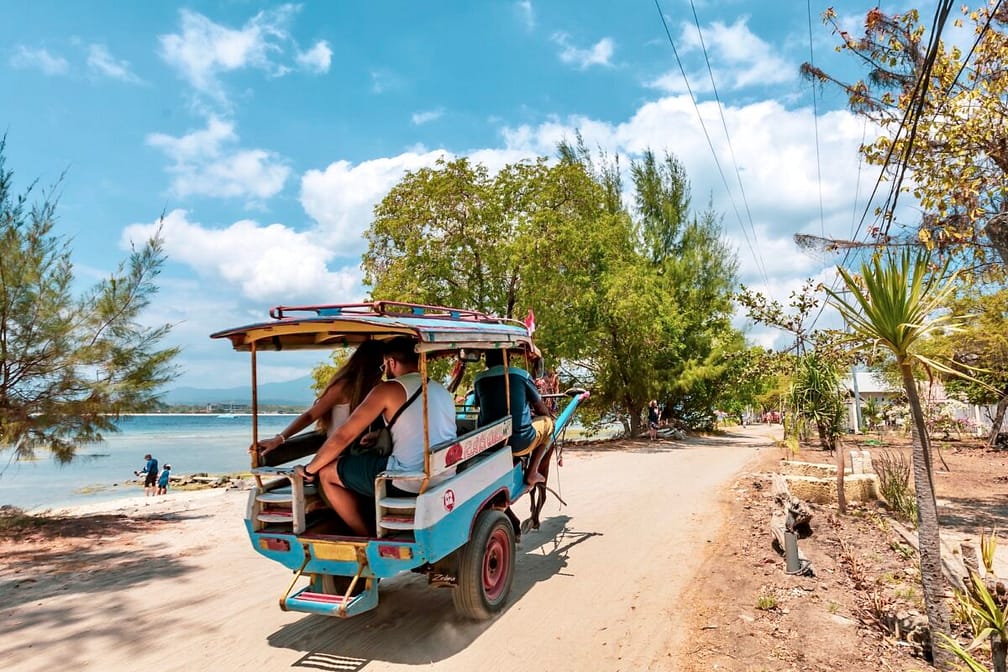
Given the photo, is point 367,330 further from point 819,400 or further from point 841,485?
point 819,400

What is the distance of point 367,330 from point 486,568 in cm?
224

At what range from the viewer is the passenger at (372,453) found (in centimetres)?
462

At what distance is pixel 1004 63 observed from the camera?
28.9 ft

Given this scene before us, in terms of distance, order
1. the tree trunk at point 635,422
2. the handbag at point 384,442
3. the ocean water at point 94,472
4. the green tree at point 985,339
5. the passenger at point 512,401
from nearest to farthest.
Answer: the handbag at point 384,442, the passenger at point 512,401, the ocean water at point 94,472, the green tree at point 985,339, the tree trunk at point 635,422

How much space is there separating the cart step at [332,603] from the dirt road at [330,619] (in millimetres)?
397

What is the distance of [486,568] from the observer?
203 inches

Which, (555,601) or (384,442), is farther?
(555,601)

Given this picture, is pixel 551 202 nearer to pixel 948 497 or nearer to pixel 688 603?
pixel 948 497

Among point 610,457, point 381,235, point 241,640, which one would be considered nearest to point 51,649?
point 241,640

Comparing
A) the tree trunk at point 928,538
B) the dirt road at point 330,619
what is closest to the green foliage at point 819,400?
the dirt road at point 330,619

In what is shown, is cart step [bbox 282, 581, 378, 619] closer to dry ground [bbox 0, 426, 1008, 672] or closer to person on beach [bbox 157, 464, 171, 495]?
dry ground [bbox 0, 426, 1008, 672]

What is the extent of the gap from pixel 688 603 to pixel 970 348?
1797cm

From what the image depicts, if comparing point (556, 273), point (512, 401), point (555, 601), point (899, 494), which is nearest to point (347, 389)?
point (512, 401)

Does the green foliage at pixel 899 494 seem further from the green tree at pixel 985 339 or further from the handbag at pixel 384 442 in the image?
the handbag at pixel 384 442
